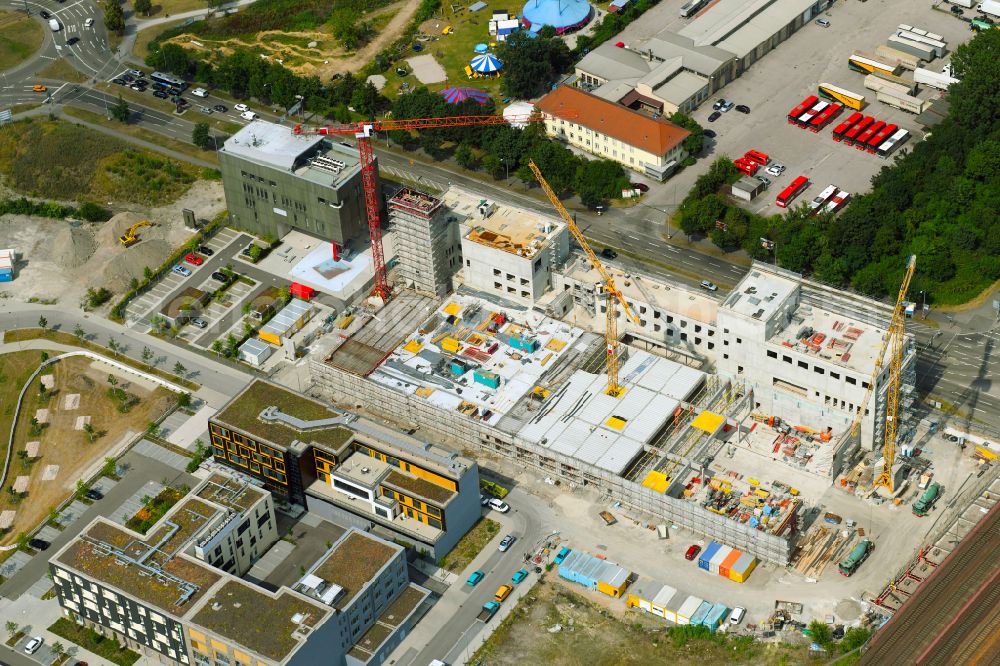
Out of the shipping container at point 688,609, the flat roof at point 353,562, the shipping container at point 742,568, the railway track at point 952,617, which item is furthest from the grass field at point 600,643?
the flat roof at point 353,562

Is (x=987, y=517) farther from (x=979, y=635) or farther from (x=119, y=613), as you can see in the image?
(x=119, y=613)

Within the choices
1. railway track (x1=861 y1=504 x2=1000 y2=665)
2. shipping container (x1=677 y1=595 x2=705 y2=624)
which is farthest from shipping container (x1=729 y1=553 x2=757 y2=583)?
railway track (x1=861 y1=504 x2=1000 y2=665)

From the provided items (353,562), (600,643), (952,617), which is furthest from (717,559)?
(353,562)

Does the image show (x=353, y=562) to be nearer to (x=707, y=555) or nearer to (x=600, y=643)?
(x=600, y=643)

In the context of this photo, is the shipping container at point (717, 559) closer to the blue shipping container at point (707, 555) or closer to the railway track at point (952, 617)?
the blue shipping container at point (707, 555)

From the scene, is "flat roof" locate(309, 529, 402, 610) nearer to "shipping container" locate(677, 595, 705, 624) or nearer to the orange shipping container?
"shipping container" locate(677, 595, 705, 624)
